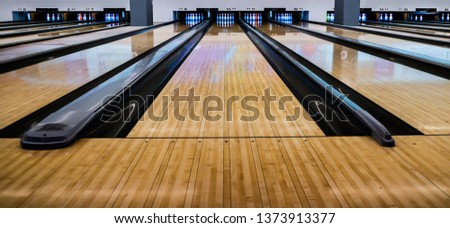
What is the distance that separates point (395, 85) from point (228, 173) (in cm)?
269

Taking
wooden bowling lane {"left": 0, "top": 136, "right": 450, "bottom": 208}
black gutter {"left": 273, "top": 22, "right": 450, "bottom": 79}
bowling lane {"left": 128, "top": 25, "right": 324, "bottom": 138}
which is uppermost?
black gutter {"left": 273, "top": 22, "right": 450, "bottom": 79}

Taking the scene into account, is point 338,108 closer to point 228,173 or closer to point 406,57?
point 228,173

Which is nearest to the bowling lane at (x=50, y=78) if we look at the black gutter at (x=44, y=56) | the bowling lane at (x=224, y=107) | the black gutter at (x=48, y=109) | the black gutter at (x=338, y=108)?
the black gutter at (x=48, y=109)

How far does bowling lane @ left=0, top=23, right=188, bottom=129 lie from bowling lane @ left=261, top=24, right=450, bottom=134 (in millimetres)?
2645

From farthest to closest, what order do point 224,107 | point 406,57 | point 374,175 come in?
point 406,57
point 224,107
point 374,175

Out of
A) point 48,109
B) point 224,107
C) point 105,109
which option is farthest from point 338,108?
point 48,109

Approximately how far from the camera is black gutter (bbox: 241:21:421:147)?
2.74 metres

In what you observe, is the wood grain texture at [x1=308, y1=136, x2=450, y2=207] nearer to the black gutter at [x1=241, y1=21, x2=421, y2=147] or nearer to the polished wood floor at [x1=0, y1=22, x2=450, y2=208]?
the polished wood floor at [x1=0, y1=22, x2=450, y2=208]

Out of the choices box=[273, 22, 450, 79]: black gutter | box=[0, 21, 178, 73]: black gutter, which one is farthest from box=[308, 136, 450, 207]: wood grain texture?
box=[0, 21, 178, 73]: black gutter

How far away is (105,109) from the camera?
3.26 m

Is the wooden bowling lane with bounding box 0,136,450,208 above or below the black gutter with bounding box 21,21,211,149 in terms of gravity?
below

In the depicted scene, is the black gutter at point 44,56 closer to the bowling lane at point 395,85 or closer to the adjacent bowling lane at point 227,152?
the adjacent bowling lane at point 227,152

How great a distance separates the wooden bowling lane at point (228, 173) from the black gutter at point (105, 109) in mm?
105

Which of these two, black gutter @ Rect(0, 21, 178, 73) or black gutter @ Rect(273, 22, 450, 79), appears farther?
black gutter @ Rect(0, 21, 178, 73)
